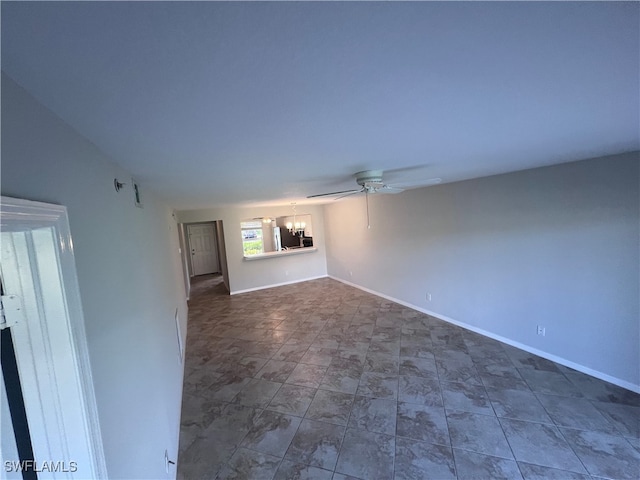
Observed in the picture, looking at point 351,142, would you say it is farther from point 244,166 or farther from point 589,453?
point 589,453

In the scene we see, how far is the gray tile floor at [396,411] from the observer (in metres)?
2.00

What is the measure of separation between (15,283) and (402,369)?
Answer: 340 cm

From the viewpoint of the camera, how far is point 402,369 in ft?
10.5

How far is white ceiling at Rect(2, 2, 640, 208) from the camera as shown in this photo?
19.5 inches

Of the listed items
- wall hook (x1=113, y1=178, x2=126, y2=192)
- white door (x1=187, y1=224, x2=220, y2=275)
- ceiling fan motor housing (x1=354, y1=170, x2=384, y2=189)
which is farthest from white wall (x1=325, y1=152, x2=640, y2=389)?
white door (x1=187, y1=224, x2=220, y2=275)

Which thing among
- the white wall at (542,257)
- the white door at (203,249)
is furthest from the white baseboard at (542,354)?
the white door at (203,249)

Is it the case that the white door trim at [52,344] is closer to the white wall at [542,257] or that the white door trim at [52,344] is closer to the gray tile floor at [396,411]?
the gray tile floor at [396,411]

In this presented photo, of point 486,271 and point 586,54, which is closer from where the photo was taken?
point 586,54

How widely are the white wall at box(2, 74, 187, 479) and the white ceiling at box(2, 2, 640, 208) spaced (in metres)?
0.09

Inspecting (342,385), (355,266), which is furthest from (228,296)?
(342,385)

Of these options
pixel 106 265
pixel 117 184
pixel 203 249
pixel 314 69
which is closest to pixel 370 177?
pixel 314 69

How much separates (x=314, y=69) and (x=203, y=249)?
10167 millimetres

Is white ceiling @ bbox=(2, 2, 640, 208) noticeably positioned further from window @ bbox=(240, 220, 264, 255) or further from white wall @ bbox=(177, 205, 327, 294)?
window @ bbox=(240, 220, 264, 255)

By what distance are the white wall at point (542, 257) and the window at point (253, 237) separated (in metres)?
5.57
